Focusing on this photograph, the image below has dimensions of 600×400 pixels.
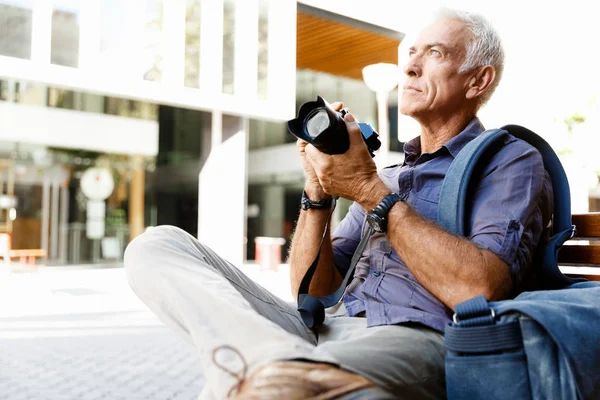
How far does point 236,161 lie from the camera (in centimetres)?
1470

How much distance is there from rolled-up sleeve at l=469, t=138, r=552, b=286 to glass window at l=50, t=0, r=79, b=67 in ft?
36.8

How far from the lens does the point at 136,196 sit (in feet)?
53.6

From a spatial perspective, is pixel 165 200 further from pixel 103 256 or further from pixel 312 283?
pixel 312 283

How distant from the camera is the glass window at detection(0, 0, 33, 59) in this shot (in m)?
11.3

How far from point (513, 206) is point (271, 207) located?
16.4m

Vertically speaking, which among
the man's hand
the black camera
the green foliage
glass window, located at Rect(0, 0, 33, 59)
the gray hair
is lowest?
the man's hand

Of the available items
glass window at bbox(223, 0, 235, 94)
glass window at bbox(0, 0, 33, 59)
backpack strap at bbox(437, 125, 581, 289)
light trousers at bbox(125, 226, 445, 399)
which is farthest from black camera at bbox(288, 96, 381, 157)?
glass window at bbox(223, 0, 235, 94)

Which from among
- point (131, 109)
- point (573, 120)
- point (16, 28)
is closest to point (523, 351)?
point (16, 28)

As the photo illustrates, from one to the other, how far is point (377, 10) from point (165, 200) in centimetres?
685

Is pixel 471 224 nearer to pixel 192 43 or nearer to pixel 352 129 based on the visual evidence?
pixel 352 129

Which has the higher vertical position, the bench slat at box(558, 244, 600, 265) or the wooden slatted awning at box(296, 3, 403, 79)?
the wooden slatted awning at box(296, 3, 403, 79)

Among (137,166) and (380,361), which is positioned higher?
(137,166)

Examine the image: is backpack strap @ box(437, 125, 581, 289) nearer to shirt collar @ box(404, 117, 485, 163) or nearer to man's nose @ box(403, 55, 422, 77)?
shirt collar @ box(404, 117, 485, 163)

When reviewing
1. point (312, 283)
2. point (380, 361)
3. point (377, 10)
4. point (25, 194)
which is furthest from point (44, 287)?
point (380, 361)
